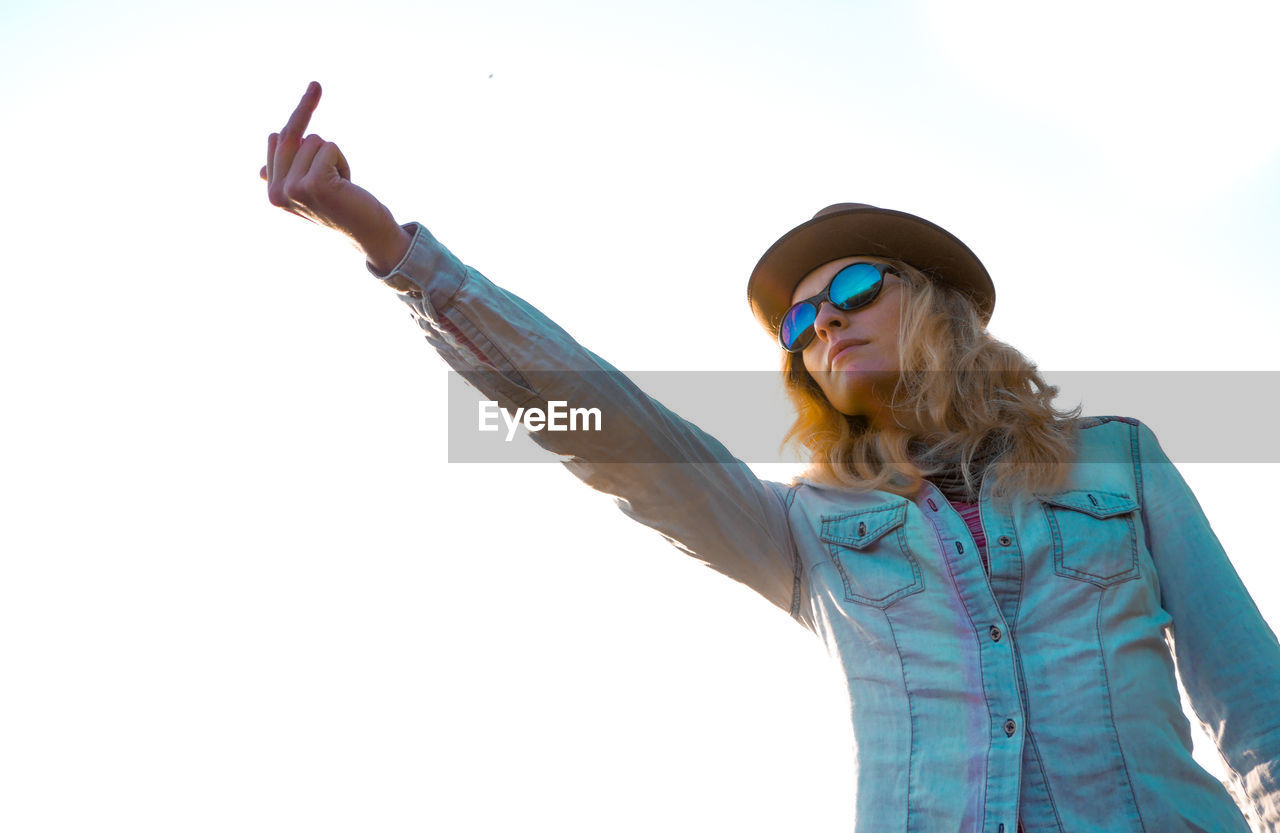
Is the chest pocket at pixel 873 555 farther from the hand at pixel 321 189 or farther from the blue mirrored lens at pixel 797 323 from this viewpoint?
the hand at pixel 321 189

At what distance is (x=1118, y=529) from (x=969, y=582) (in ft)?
1.38

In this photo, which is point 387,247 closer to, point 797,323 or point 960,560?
point 960,560

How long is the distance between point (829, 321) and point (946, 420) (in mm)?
497

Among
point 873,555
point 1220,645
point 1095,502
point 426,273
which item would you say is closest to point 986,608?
point 873,555

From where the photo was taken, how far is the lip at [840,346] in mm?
3014

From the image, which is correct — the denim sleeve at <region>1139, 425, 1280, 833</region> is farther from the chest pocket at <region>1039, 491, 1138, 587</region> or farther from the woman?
the chest pocket at <region>1039, 491, 1138, 587</region>

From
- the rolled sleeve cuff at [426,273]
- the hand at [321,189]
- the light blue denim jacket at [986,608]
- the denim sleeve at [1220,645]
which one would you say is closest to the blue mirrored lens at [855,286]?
the light blue denim jacket at [986,608]

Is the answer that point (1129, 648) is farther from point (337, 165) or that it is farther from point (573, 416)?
point (337, 165)

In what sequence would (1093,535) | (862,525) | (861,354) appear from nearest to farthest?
(1093,535) < (862,525) < (861,354)

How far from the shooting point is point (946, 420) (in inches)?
112

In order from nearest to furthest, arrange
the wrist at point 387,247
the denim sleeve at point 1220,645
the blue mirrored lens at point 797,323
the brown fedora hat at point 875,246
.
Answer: the wrist at point 387,247, the denim sleeve at point 1220,645, the blue mirrored lens at point 797,323, the brown fedora hat at point 875,246

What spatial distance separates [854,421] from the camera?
3.18 meters

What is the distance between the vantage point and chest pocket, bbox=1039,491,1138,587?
89.3 inches

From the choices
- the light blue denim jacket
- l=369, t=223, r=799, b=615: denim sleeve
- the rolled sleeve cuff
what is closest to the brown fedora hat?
the light blue denim jacket
